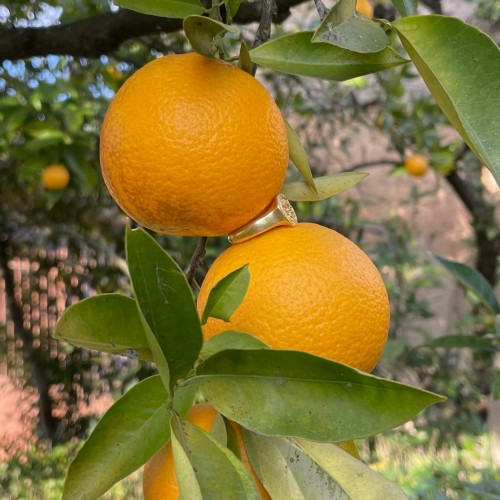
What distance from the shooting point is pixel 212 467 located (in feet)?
1.20

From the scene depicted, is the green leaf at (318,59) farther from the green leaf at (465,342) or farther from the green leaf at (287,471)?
the green leaf at (465,342)

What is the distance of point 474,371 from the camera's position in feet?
9.28

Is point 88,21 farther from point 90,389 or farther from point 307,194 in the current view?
point 90,389

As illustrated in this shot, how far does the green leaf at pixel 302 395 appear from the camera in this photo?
353 millimetres

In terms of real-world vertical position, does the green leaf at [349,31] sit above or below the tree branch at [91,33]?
above

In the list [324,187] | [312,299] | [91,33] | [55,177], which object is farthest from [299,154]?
[55,177]

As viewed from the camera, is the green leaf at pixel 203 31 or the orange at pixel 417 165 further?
the orange at pixel 417 165

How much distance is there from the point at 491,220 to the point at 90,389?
182 cm

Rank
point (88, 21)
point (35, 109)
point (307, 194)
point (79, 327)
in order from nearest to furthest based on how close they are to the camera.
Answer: point (79, 327) → point (307, 194) → point (88, 21) → point (35, 109)

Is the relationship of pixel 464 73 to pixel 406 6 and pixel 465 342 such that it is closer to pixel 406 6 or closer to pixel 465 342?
pixel 406 6

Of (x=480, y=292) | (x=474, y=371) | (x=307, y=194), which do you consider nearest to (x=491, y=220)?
(x=474, y=371)

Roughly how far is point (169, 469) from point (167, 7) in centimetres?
31

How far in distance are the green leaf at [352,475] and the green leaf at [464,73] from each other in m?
0.20

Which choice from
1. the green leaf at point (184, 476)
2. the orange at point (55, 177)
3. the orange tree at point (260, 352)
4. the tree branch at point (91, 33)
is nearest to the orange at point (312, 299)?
the orange tree at point (260, 352)
